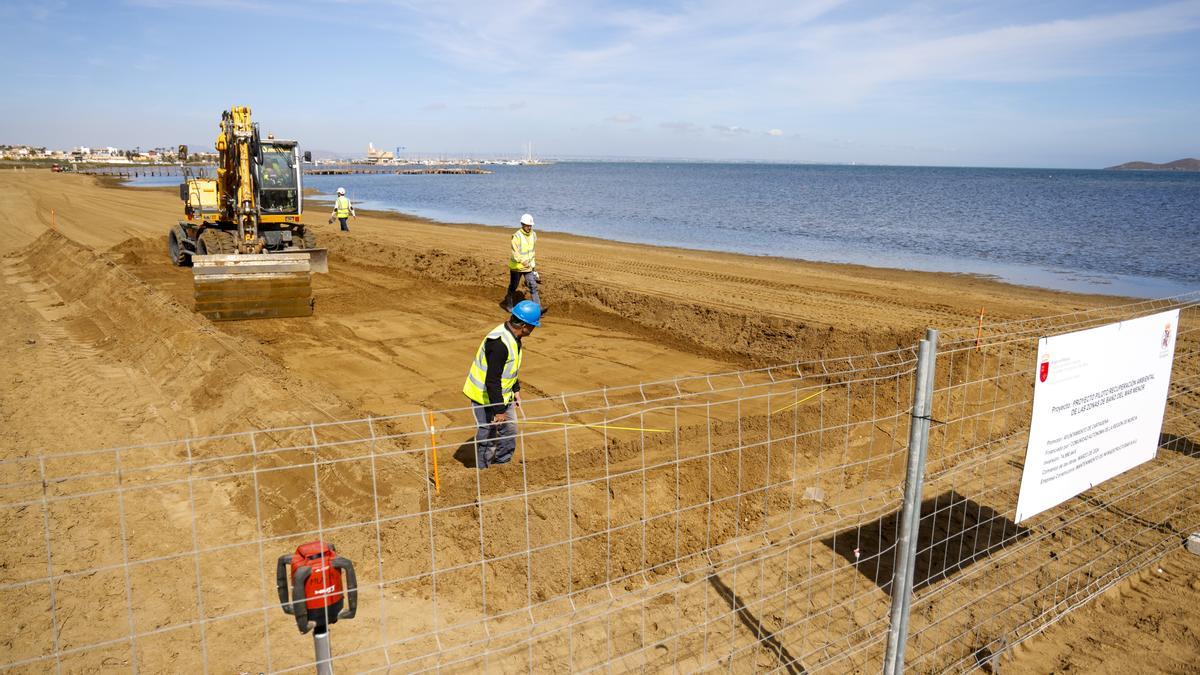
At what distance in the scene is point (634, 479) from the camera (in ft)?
21.3

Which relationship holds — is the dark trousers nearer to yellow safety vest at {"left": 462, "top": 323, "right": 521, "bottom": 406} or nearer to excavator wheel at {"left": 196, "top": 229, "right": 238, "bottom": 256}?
yellow safety vest at {"left": 462, "top": 323, "right": 521, "bottom": 406}

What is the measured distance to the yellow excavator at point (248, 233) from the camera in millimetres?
14023

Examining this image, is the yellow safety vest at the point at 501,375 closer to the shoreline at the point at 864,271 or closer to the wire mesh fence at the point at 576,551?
the wire mesh fence at the point at 576,551

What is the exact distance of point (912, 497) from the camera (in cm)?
357

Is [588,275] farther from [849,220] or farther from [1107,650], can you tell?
[849,220]

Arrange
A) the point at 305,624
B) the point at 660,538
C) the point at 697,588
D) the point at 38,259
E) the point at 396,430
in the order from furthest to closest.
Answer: the point at 38,259
the point at 396,430
the point at 660,538
the point at 697,588
the point at 305,624

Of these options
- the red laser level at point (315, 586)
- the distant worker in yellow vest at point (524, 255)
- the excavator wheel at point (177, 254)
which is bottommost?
the excavator wheel at point (177, 254)

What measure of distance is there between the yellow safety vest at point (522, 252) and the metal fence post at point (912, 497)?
32.4 ft

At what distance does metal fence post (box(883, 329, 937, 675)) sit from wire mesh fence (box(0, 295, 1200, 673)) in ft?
3.22

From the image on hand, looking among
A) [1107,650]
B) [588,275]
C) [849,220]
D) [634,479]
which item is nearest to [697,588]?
[634,479]

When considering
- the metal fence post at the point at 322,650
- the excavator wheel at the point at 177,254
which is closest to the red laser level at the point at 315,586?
the metal fence post at the point at 322,650

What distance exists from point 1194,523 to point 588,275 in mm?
14007

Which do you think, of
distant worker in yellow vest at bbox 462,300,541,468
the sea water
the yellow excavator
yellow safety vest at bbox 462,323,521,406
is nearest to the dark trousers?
the yellow excavator

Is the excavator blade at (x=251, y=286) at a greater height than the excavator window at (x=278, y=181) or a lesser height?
lesser
